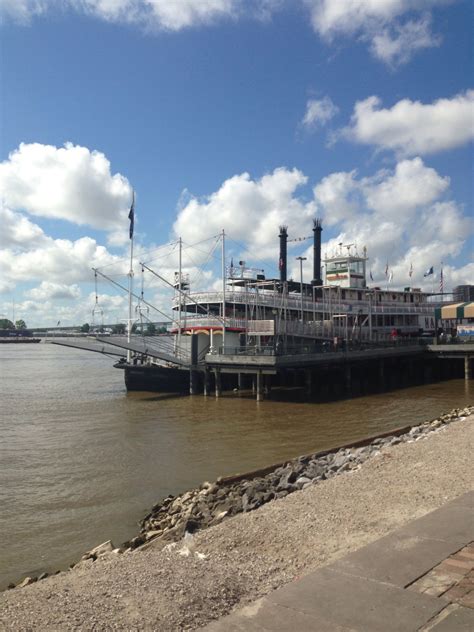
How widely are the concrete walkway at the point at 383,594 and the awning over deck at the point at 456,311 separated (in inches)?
→ 1961

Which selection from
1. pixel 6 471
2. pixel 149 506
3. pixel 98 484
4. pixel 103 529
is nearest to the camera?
pixel 103 529

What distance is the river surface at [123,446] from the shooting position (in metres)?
11.7

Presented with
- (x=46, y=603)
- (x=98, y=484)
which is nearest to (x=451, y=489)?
(x=46, y=603)

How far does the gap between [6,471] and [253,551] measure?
1224 cm

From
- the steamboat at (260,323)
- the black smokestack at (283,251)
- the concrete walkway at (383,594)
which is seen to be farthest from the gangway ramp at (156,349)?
the concrete walkway at (383,594)

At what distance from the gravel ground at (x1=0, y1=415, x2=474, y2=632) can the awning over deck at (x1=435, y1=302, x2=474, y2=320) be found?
45.8 meters

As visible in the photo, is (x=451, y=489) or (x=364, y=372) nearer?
(x=451, y=489)

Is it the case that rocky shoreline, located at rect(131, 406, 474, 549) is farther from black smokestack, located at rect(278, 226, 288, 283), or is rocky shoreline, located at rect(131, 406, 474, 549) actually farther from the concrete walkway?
black smokestack, located at rect(278, 226, 288, 283)

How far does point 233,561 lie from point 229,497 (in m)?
4.31

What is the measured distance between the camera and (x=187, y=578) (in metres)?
5.91

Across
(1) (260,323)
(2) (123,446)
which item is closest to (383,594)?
(2) (123,446)

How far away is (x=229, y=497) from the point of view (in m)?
10.7

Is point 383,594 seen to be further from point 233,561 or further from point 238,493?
point 238,493

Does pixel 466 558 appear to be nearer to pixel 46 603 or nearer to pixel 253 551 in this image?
pixel 253 551
